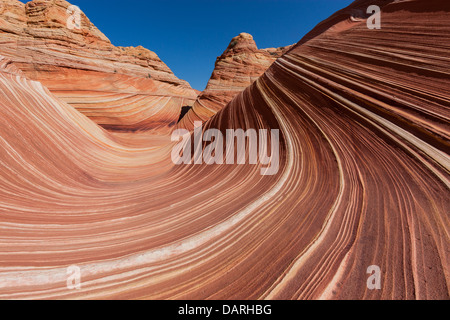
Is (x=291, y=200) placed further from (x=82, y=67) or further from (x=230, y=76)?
(x=82, y=67)

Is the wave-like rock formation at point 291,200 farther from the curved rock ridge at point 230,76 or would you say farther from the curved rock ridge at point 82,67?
the curved rock ridge at point 230,76

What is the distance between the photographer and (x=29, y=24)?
6930 mm

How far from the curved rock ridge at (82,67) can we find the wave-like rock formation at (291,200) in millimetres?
4437

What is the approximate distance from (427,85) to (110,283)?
257 cm

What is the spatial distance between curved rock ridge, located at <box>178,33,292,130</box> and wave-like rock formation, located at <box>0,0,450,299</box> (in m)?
5.38

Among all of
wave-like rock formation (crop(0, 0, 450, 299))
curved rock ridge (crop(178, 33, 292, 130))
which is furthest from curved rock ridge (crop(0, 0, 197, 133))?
wave-like rock formation (crop(0, 0, 450, 299))

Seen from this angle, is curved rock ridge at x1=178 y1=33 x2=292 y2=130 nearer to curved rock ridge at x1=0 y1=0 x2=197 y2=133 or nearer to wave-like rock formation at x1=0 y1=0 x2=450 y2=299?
curved rock ridge at x1=0 y1=0 x2=197 y2=133

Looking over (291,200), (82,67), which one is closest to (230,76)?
(82,67)

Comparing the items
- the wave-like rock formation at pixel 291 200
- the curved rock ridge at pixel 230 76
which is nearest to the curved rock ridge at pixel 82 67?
the curved rock ridge at pixel 230 76

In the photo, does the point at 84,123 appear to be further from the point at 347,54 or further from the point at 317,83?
the point at 347,54

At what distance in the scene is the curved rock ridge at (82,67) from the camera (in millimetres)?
6137

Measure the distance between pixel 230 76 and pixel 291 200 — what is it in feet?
27.0

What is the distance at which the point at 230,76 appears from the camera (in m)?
8.46
